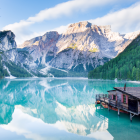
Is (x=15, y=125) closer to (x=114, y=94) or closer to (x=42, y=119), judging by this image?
(x=42, y=119)

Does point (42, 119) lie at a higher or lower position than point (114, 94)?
lower

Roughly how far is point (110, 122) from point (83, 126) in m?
4.30

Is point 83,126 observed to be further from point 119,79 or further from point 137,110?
point 119,79

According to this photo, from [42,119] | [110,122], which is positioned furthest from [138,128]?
[42,119]

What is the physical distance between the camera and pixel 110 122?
837 inches

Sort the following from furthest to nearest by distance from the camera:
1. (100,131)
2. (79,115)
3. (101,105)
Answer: (101,105), (79,115), (100,131)

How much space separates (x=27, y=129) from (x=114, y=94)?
16120mm

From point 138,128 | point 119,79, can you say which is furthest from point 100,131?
point 119,79

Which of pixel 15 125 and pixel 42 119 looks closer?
pixel 15 125

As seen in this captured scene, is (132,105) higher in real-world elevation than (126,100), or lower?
lower

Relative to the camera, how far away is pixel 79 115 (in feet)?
83.1

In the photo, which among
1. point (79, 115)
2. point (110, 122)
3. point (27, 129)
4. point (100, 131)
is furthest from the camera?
point (79, 115)

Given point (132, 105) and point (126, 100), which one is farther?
point (126, 100)

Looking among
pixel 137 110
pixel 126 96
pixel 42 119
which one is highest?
pixel 126 96
